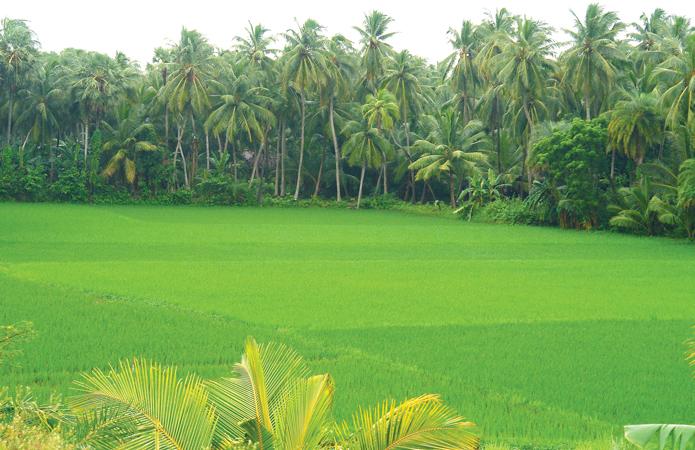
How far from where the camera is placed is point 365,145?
4259 centimetres

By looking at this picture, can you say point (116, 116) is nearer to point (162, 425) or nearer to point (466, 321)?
point (466, 321)

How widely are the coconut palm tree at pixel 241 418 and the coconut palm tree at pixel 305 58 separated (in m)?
39.5

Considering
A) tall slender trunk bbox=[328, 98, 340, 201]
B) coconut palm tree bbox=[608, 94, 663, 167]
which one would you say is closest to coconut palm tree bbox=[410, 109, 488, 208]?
tall slender trunk bbox=[328, 98, 340, 201]

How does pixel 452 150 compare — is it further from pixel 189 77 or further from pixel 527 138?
pixel 189 77

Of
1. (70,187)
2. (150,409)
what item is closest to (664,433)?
(150,409)

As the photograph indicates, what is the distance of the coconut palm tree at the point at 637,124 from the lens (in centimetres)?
2888

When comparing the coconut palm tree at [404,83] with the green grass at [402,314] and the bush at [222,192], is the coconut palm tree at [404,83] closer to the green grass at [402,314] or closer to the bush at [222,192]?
the bush at [222,192]

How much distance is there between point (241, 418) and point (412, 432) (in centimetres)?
64

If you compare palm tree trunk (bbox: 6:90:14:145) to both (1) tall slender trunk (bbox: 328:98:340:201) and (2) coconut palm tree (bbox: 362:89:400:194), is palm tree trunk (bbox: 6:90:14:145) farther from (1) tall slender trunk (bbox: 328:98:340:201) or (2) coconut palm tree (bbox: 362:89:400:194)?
(2) coconut palm tree (bbox: 362:89:400:194)

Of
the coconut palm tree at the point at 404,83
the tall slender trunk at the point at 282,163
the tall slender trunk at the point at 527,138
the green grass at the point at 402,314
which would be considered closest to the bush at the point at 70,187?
the tall slender trunk at the point at 282,163

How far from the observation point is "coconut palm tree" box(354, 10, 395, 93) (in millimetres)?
43750

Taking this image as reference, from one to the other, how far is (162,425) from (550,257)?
19548 millimetres

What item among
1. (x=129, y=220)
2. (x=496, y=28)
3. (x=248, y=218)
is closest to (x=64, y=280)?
(x=129, y=220)

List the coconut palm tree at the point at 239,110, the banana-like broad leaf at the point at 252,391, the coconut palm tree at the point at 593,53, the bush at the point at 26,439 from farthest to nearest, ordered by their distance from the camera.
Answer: the coconut palm tree at the point at 239,110 < the coconut palm tree at the point at 593,53 < the banana-like broad leaf at the point at 252,391 < the bush at the point at 26,439
